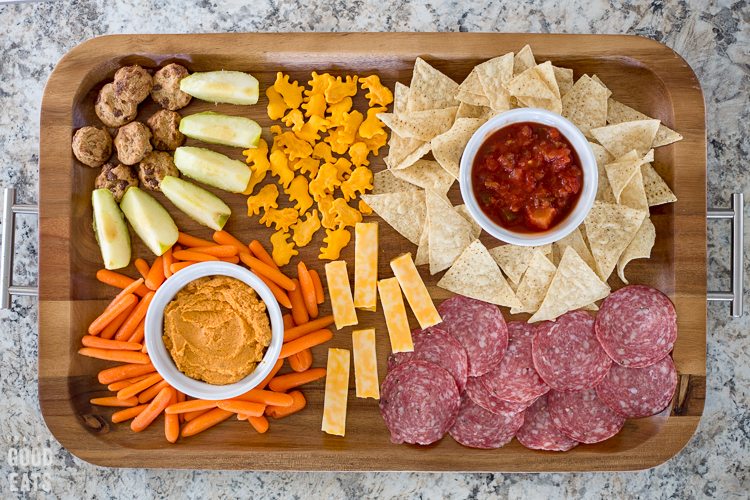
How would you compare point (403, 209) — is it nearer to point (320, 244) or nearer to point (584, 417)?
point (320, 244)

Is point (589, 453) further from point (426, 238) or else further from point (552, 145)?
point (552, 145)

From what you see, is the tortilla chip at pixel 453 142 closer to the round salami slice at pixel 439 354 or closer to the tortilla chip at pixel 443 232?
the tortilla chip at pixel 443 232

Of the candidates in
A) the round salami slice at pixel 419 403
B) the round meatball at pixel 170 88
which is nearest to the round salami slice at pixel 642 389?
the round salami slice at pixel 419 403

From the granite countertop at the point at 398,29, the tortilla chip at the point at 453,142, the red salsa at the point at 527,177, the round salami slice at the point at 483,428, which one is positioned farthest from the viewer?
the granite countertop at the point at 398,29

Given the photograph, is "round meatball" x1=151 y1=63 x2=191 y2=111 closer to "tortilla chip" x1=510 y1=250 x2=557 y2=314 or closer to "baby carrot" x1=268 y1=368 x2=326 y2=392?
"baby carrot" x1=268 y1=368 x2=326 y2=392

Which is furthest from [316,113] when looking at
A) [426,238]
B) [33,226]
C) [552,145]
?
[33,226]
